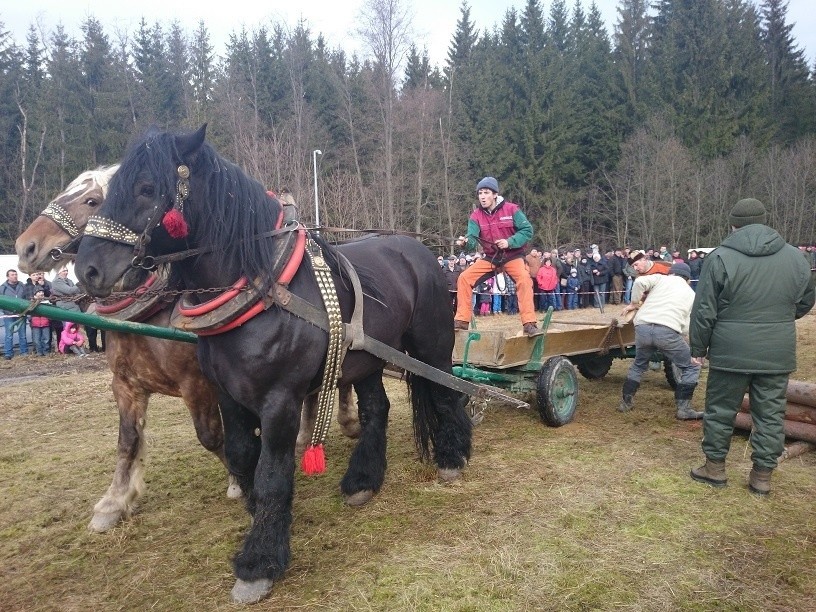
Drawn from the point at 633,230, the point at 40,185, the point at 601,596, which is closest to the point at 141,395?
the point at 601,596

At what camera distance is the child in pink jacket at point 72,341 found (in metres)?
11.4

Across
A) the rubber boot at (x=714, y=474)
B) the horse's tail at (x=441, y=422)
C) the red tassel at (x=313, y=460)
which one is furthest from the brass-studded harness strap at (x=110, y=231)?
the rubber boot at (x=714, y=474)

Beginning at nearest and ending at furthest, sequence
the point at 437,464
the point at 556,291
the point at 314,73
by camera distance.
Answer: the point at 437,464, the point at 556,291, the point at 314,73

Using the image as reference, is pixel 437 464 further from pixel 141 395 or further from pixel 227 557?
pixel 141 395

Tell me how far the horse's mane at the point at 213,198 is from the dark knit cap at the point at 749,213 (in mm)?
3145

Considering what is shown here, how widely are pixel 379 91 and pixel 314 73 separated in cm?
834

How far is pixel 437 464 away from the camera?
443 centimetres

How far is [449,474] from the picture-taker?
4359 millimetres

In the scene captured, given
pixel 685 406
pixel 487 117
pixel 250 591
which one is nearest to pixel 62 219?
pixel 250 591

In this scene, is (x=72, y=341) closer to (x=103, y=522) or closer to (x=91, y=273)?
(x=103, y=522)

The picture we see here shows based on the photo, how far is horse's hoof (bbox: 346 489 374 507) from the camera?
396cm

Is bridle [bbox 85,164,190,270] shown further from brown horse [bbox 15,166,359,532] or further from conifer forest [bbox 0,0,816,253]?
conifer forest [bbox 0,0,816,253]

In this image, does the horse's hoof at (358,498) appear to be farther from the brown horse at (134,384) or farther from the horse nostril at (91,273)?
the horse nostril at (91,273)

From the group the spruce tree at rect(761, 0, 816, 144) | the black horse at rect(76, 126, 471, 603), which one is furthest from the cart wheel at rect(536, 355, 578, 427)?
the spruce tree at rect(761, 0, 816, 144)
